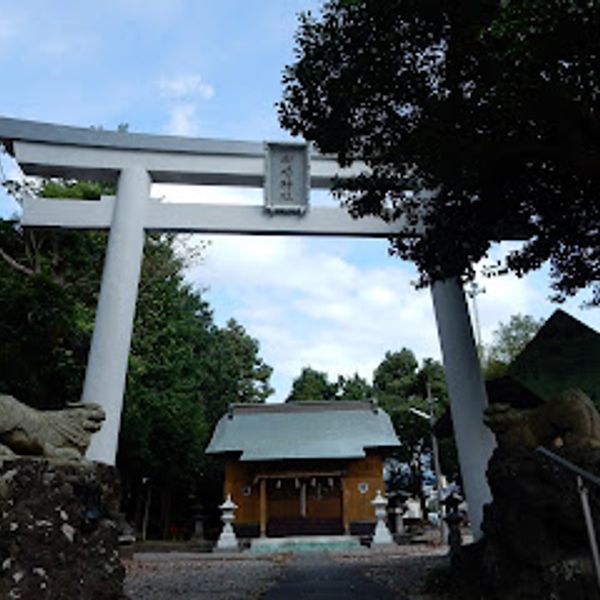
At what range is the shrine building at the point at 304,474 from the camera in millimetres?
17359

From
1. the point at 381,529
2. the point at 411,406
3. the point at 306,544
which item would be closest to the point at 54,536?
the point at 381,529

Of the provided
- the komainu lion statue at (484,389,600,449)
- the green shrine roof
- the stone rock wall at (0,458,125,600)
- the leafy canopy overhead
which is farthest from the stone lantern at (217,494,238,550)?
the stone rock wall at (0,458,125,600)

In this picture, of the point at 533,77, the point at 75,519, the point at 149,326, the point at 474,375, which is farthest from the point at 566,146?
the point at 149,326

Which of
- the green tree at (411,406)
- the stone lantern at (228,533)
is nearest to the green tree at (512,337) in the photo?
the green tree at (411,406)

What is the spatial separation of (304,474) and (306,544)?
1965 millimetres

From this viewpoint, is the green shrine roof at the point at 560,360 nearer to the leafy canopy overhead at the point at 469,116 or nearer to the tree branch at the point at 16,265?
the leafy canopy overhead at the point at 469,116

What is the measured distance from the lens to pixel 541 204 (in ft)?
19.3

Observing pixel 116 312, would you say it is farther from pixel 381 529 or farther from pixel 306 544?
pixel 306 544

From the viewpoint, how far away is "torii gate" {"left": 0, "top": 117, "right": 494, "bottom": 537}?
306 inches

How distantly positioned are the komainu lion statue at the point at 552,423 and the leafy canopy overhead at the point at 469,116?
74.3 inches

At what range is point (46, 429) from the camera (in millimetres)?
4309

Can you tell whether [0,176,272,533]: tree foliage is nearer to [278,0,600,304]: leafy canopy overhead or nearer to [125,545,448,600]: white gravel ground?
[125,545,448,600]: white gravel ground

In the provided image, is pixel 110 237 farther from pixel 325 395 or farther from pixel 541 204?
pixel 325 395

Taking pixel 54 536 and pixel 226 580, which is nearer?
pixel 54 536
